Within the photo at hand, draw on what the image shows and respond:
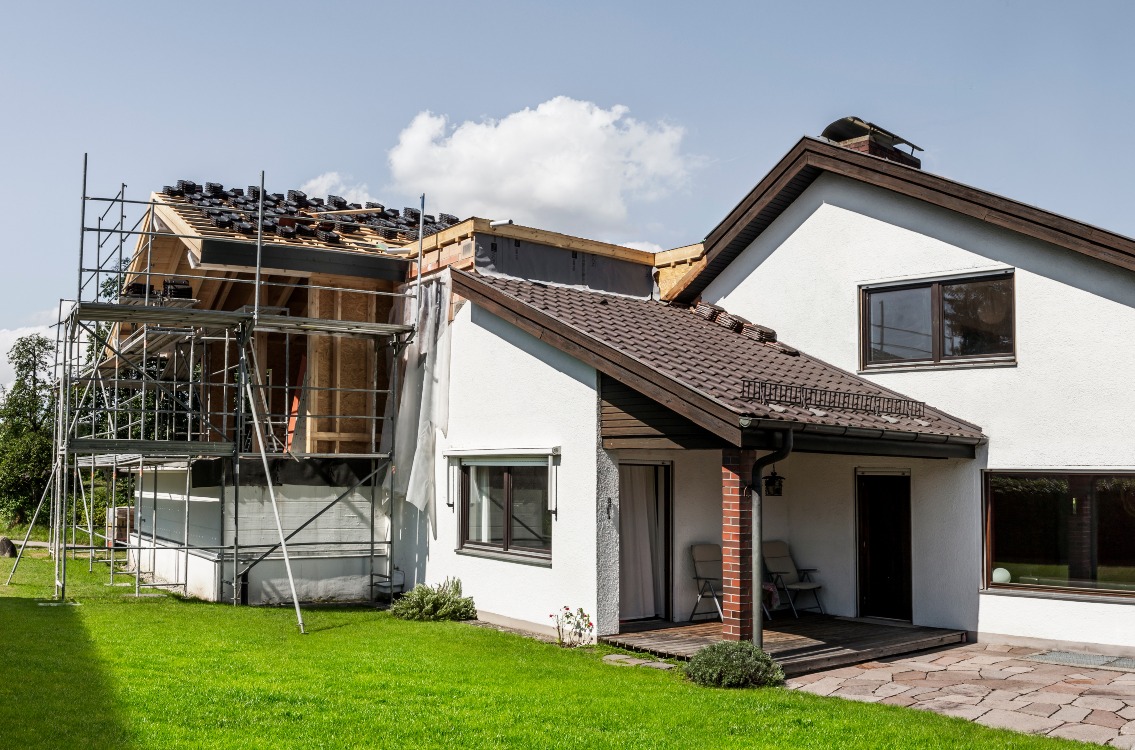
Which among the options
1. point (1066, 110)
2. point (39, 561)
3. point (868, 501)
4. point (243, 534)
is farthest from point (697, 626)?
point (39, 561)

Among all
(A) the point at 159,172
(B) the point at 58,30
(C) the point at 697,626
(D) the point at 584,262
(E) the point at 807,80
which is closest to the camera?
(B) the point at 58,30

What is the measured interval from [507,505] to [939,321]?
6.20 meters

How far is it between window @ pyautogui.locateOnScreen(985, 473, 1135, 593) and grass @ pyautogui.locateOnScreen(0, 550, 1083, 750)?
4442mm

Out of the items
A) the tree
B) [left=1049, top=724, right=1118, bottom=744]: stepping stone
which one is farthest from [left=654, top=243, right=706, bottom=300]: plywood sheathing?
the tree

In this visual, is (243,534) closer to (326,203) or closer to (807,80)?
(326,203)

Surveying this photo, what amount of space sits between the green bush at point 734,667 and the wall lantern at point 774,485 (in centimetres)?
394

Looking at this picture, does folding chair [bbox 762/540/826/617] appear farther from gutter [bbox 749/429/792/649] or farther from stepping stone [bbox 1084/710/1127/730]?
stepping stone [bbox 1084/710/1127/730]

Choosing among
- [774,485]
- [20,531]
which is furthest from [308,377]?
[20,531]

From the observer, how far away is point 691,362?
11.9 m

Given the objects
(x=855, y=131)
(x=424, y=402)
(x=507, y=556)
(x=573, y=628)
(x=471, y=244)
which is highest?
(x=855, y=131)

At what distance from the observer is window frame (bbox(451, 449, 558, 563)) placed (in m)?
12.6

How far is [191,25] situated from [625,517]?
7.90 metres

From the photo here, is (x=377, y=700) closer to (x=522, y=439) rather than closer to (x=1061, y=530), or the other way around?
(x=522, y=439)

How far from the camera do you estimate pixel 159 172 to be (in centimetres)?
1938
